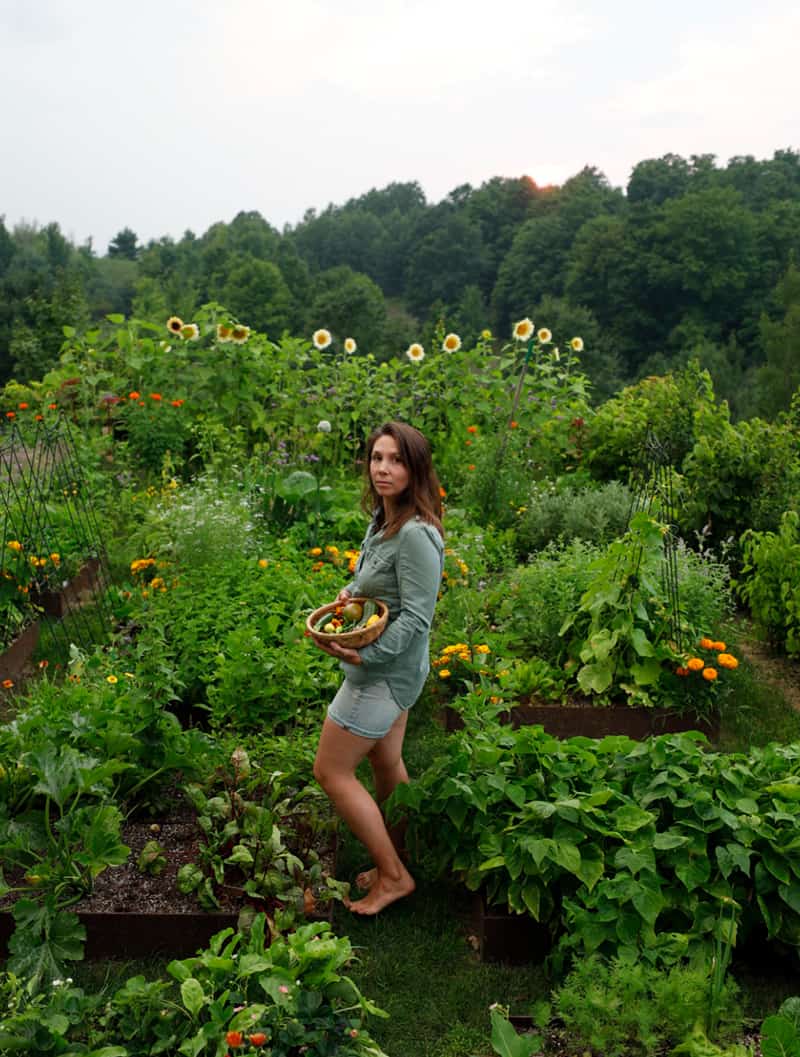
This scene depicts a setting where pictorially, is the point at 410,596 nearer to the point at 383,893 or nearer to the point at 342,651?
Result: the point at 342,651

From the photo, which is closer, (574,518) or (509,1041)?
(509,1041)

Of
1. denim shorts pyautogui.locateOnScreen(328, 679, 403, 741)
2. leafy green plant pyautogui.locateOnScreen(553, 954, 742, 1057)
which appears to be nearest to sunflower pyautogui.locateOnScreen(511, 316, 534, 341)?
denim shorts pyautogui.locateOnScreen(328, 679, 403, 741)

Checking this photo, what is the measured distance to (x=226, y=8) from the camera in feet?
25.0

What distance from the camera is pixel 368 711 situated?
2986mm

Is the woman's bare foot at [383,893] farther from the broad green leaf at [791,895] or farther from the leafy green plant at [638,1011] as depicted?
the broad green leaf at [791,895]

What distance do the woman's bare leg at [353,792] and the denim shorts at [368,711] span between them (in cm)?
3

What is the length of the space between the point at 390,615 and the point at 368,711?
31 cm

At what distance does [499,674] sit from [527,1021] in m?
1.84

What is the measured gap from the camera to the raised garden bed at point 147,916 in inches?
118

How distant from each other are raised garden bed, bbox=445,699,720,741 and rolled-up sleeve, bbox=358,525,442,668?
5.11ft

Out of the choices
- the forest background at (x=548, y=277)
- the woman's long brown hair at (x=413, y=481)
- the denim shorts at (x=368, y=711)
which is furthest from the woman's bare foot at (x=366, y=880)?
the forest background at (x=548, y=277)

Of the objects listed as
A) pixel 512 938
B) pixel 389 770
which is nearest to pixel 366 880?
pixel 389 770

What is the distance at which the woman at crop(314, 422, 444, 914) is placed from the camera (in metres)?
2.90

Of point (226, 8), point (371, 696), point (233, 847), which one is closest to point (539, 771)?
point (371, 696)
